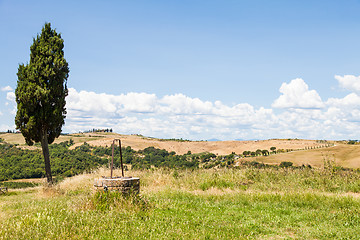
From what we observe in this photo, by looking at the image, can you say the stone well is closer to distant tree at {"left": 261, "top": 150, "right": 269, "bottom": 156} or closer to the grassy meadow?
the grassy meadow

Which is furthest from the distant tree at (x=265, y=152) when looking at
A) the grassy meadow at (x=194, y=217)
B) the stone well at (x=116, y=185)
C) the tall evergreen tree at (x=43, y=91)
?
the stone well at (x=116, y=185)

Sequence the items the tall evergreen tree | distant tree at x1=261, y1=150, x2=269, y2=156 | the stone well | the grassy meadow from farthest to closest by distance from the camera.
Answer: distant tree at x1=261, y1=150, x2=269, y2=156 → the tall evergreen tree → the stone well → the grassy meadow

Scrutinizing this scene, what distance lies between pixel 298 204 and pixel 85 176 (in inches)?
534

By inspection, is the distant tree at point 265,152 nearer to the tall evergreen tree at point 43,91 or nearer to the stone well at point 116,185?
the tall evergreen tree at point 43,91

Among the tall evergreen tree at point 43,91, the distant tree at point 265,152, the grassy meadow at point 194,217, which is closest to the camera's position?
the grassy meadow at point 194,217

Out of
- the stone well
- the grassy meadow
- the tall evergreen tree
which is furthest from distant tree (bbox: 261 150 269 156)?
the stone well

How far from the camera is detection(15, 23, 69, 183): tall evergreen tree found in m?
18.6

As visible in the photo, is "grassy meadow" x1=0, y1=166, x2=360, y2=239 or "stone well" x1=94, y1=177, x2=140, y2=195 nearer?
"grassy meadow" x1=0, y1=166, x2=360, y2=239

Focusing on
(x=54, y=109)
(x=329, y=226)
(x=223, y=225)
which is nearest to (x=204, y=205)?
(x=223, y=225)

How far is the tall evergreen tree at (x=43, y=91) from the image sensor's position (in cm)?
1859

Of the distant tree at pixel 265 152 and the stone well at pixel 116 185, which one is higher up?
the stone well at pixel 116 185

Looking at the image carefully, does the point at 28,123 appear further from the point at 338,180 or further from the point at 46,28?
the point at 338,180

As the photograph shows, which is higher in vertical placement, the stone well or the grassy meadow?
the stone well

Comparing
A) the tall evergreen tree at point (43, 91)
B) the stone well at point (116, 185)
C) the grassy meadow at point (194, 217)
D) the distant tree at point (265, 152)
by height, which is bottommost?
the distant tree at point (265, 152)
